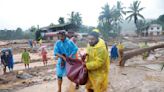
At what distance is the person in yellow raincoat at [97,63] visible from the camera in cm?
454

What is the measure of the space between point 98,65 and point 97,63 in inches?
1.6

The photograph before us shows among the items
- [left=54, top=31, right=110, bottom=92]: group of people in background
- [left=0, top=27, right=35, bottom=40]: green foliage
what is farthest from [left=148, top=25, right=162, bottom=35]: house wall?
[left=54, top=31, right=110, bottom=92]: group of people in background

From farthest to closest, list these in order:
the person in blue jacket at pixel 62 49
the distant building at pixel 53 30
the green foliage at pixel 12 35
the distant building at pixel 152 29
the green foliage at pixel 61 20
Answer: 1. the distant building at pixel 152 29
2. the green foliage at pixel 12 35
3. the green foliage at pixel 61 20
4. the distant building at pixel 53 30
5. the person in blue jacket at pixel 62 49

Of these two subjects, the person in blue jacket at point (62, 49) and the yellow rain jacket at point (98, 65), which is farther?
the person in blue jacket at point (62, 49)

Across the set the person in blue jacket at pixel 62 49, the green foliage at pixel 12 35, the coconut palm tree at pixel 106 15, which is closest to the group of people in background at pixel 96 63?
the person in blue jacket at pixel 62 49

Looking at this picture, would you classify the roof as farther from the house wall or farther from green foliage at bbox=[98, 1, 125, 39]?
the house wall

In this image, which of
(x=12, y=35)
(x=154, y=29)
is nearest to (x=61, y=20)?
(x=12, y=35)

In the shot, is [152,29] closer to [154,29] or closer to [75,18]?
[154,29]

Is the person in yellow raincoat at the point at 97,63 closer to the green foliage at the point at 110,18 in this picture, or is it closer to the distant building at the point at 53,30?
the distant building at the point at 53,30

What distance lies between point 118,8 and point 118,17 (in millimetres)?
2861

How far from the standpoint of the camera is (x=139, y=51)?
1580 cm

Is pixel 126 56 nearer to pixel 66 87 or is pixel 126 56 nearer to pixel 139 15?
pixel 66 87

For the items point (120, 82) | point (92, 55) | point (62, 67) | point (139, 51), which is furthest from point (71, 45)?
point (139, 51)

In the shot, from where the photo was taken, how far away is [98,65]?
4531 mm
